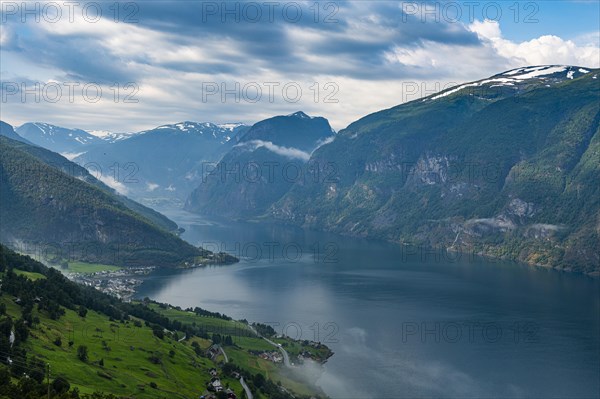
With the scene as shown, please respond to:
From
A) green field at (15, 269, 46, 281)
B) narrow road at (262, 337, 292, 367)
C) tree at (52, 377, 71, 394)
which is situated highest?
green field at (15, 269, 46, 281)

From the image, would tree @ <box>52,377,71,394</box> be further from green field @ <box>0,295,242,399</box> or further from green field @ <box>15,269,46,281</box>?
green field @ <box>15,269,46,281</box>

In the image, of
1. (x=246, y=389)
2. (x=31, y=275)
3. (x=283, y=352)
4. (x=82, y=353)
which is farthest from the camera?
(x=283, y=352)

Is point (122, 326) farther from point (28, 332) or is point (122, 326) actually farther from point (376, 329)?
point (376, 329)

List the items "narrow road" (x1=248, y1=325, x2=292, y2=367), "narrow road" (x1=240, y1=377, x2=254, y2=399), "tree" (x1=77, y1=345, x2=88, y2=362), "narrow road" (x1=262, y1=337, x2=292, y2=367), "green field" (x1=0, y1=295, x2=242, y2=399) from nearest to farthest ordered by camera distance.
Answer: "green field" (x1=0, y1=295, x2=242, y2=399) < "tree" (x1=77, y1=345, x2=88, y2=362) < "narrow road" (x1=240, y1=377, x2=254, y2=399) < "narrow road" (x1=262, y1=337, x2=292, y2=367) < "narrow road" (x1=248, y1=325, x2=292, y2=367)

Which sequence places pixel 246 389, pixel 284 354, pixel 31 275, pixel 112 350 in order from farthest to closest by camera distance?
pixel 284 354 < pixel 31 275 < pixel 246 389 < pixel 112 350

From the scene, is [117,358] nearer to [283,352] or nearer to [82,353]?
[82,353]

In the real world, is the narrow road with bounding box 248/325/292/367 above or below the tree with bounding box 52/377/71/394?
below

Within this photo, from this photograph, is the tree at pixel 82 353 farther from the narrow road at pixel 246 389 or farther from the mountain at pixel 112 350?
the narrow road at pixel 246 389

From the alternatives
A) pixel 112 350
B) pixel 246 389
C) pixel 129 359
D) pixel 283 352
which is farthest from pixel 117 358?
pixel 283 352

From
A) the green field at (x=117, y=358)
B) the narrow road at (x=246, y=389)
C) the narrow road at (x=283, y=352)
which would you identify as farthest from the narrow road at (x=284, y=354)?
the narrow road at (x=246, y=389)

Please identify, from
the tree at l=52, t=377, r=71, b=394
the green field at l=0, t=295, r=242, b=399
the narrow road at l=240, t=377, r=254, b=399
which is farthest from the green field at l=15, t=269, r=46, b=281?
the tree at l=52, t=377, r=71, b=394

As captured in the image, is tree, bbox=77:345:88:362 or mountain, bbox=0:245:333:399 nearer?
mountain, bbox=0:245:333:399
